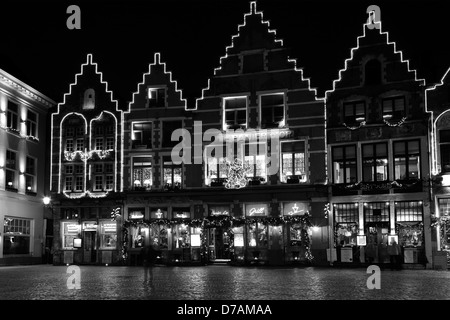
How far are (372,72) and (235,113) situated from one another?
903 cm

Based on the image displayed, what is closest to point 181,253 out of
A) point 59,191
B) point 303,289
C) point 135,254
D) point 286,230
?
point 135,254

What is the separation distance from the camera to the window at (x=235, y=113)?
4066cm

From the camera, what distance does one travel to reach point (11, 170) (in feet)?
137

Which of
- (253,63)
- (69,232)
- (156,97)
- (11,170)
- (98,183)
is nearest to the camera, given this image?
(253,63)

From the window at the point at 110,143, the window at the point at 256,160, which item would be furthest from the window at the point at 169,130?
the window at the point at 256,160

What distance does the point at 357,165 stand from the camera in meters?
37.8

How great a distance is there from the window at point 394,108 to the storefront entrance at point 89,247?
20.9 meters

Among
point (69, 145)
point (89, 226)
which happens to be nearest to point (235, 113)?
point (69, 145)

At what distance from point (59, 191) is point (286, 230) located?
1624 cm

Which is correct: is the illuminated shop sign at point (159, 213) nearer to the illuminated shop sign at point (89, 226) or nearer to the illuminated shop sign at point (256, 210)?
the illuminated shop sign at point (89, 226)

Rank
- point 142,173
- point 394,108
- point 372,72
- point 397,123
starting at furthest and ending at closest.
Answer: point 142,173, point 372,72, point 394,108, point 397,123

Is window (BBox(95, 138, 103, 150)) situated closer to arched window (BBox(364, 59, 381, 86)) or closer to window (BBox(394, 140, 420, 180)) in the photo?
arched window (BBox(364, 59, 381, 86))

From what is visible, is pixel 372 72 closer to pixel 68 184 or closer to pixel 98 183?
pixel 98 183
